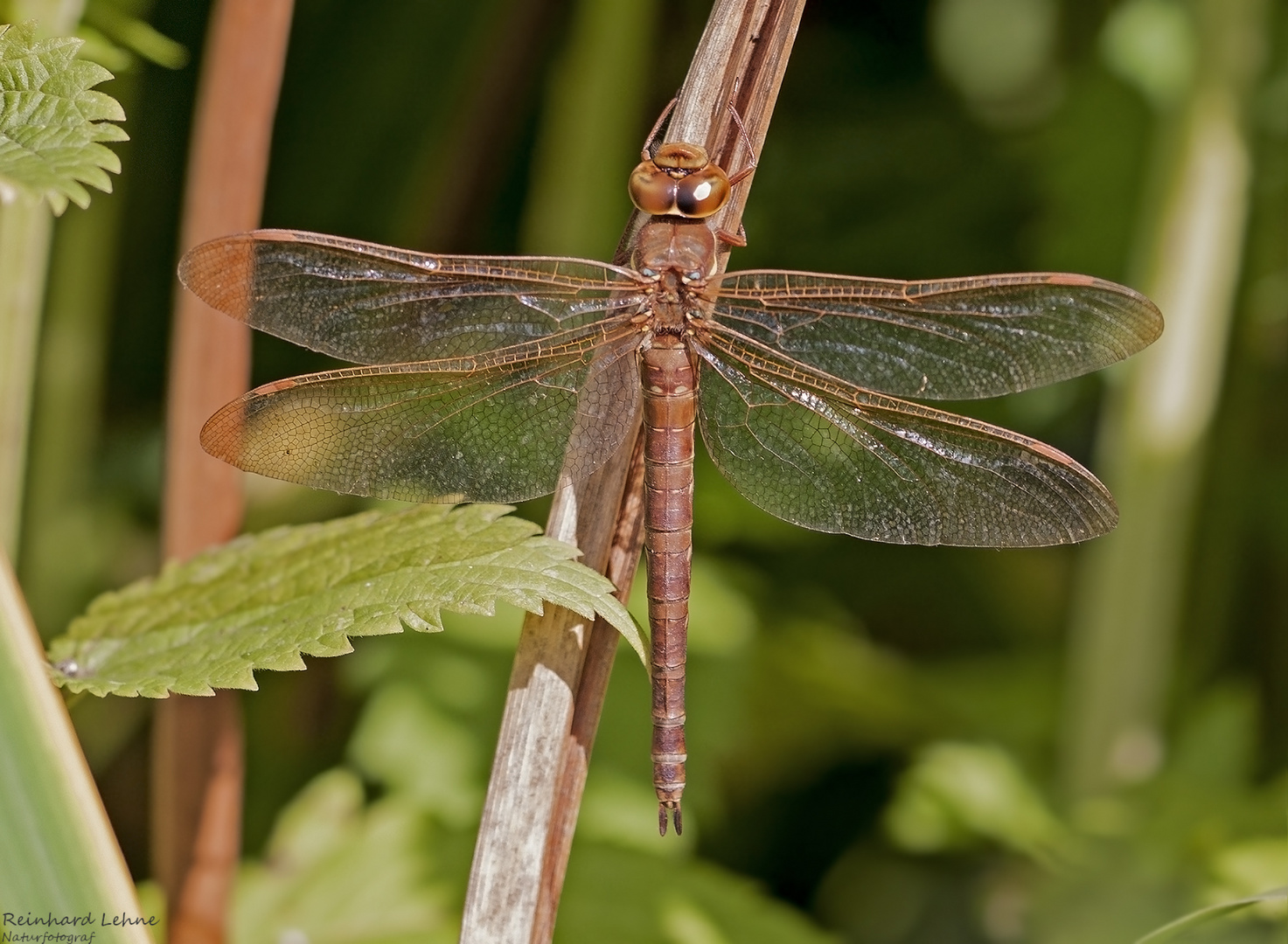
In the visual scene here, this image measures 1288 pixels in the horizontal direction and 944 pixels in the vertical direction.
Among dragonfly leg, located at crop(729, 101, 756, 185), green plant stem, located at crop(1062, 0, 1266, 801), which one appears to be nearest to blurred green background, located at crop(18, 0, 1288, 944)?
green plant stem, located at crop(1062, 0, 1266, 801)

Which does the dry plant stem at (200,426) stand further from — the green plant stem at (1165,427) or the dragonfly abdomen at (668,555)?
the green plant stem at (1165,427)

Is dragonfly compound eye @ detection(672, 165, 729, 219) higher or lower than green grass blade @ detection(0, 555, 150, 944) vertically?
higher

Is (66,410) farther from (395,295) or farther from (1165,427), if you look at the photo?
(1165,427)

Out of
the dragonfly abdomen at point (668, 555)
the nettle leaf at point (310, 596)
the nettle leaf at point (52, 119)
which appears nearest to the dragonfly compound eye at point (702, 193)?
the dragonfly abdomen at point (668, 555)

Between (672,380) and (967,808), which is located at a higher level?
(672,380)

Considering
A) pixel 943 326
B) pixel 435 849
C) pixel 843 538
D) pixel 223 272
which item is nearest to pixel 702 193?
pixel 943 326

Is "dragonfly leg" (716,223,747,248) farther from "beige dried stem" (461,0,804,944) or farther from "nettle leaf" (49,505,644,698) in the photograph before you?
"nettle leaf" (49,505,644,698)
